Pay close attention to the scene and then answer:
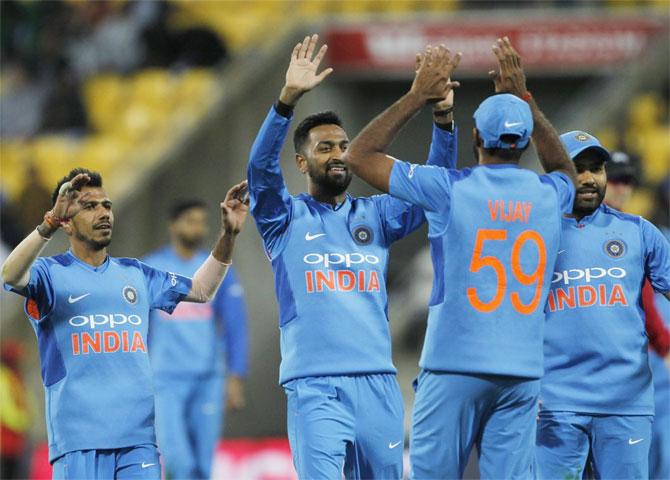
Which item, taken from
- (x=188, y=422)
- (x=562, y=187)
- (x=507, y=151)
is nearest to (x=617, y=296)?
(x=562, y=187)

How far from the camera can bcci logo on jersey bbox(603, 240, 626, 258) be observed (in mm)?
7359

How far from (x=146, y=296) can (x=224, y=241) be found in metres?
0.50

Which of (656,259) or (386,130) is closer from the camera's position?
(386,130)

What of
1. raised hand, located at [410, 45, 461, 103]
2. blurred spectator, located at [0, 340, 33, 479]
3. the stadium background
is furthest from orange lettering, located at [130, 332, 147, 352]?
the stadium background

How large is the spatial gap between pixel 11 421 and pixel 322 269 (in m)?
6.74

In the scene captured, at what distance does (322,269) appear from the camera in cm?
706

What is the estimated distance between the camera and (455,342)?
6215 millimetres

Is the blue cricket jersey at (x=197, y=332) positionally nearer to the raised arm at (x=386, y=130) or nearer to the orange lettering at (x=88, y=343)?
the orange lettering at (x=88, y=343)

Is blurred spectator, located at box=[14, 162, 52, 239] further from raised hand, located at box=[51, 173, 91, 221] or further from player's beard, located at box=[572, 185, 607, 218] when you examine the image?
player's beard, located at box=[572, 185, 607, 218]

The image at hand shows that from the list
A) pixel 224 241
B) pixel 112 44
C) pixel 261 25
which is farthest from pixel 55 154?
pixel 224 241

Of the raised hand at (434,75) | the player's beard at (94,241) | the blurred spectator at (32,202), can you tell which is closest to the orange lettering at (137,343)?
the player's beard at (94,241)

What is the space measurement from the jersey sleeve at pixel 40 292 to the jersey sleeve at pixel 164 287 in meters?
0.58

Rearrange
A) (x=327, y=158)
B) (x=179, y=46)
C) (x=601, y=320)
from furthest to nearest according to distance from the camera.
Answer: (x=179, y=46), (x=601, y=320), (x=327, y=158)

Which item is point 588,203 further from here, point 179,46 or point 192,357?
point 179,46
